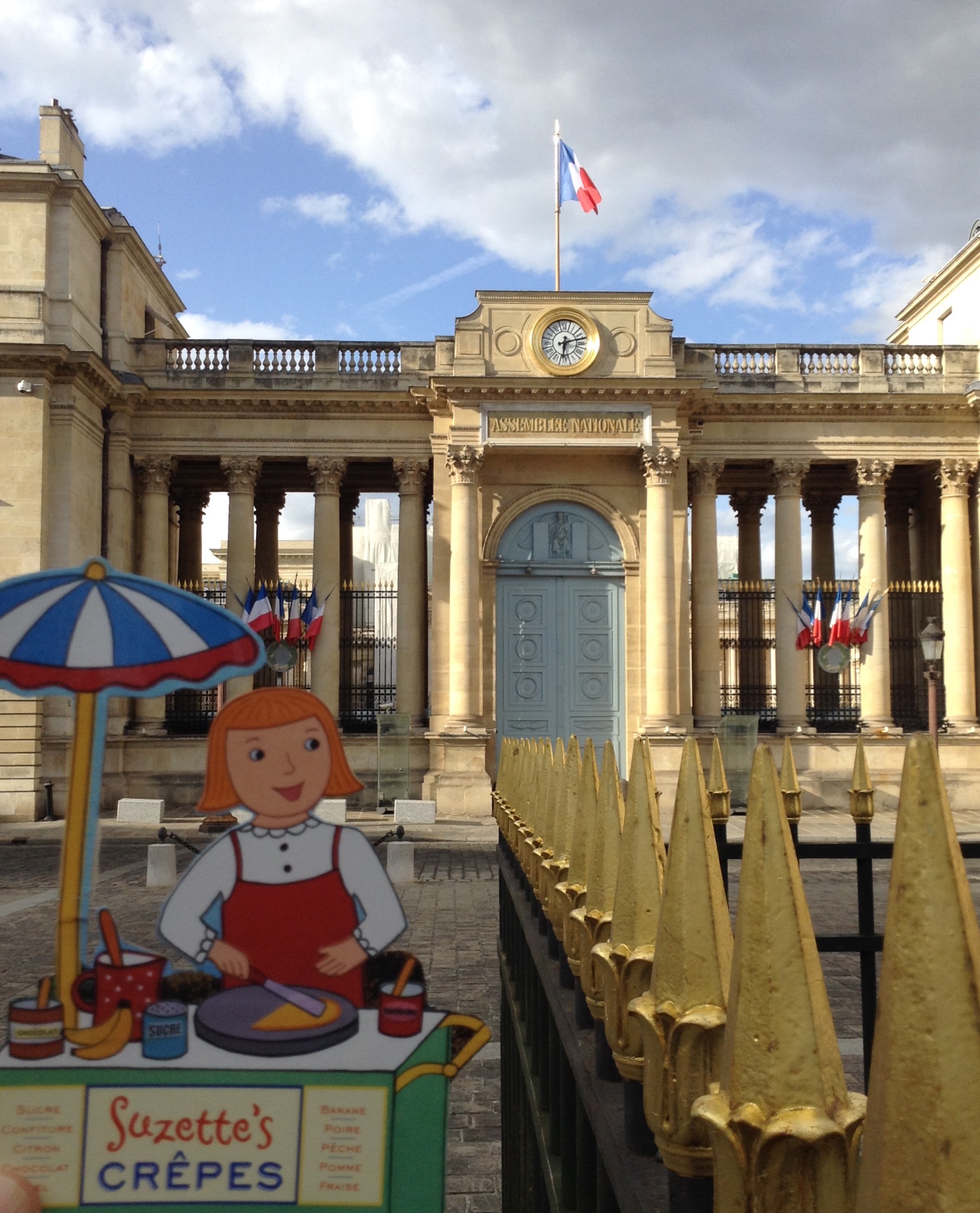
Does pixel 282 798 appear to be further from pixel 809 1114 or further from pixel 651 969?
pixel 809 1114

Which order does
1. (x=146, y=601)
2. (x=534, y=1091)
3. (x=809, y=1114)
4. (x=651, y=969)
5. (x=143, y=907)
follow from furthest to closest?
1. (x=143, y=907)
2. (x=534, y=1091)
3. (x=146, y=601)
4. (x=651, y=969)
5. (x=809, y=1114)

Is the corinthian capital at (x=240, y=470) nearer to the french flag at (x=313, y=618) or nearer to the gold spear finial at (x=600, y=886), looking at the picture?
the french flag at (x=313, y=618)

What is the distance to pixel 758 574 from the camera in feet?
119

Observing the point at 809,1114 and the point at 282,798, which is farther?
the point at 282,798

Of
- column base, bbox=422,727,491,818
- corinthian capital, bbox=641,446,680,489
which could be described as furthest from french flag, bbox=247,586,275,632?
corinthian capital, bbox=641,446,680,489

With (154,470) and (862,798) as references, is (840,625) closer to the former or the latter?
(154,470)

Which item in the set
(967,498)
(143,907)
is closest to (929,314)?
(967,498)

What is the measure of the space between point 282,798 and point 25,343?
26.5 metres

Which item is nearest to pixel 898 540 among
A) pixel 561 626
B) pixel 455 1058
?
pixel 561 626

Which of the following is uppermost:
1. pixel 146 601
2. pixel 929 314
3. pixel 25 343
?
pixel 929 314

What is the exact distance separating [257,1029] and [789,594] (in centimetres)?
2897

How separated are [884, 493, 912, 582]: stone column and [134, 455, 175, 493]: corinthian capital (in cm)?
2324

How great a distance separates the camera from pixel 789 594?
1194 inches

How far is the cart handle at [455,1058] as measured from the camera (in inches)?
111
